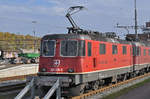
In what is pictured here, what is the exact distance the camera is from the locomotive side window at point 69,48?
12.6m

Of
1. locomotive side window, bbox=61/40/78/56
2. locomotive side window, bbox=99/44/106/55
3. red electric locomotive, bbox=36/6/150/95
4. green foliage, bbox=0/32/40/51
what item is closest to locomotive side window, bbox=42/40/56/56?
red electric locomotive, bbox=36/6/150/95

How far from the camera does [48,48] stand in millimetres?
12961

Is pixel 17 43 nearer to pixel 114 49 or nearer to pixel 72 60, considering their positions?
pixel 114 49

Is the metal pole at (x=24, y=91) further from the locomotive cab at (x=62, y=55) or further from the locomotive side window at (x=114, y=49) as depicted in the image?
the locomotive side window at (x=114, y=49)

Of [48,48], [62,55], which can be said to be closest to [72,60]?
[62,55]

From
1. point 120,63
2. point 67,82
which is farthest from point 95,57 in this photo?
point 120,63

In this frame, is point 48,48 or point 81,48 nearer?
point 81,48

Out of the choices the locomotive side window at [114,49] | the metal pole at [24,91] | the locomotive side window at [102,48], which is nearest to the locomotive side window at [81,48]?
the locomotive side window at [102,48]

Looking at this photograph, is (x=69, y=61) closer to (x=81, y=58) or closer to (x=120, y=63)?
(x=81, y=58)

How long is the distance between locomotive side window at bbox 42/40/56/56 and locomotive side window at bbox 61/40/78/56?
0.48 m

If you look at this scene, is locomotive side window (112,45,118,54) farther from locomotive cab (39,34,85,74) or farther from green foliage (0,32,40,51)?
green foliage (0,32,40,51)

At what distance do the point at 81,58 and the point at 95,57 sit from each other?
5.83 ft

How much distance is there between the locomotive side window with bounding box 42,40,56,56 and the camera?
1284cm

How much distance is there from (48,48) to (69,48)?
1117mm
